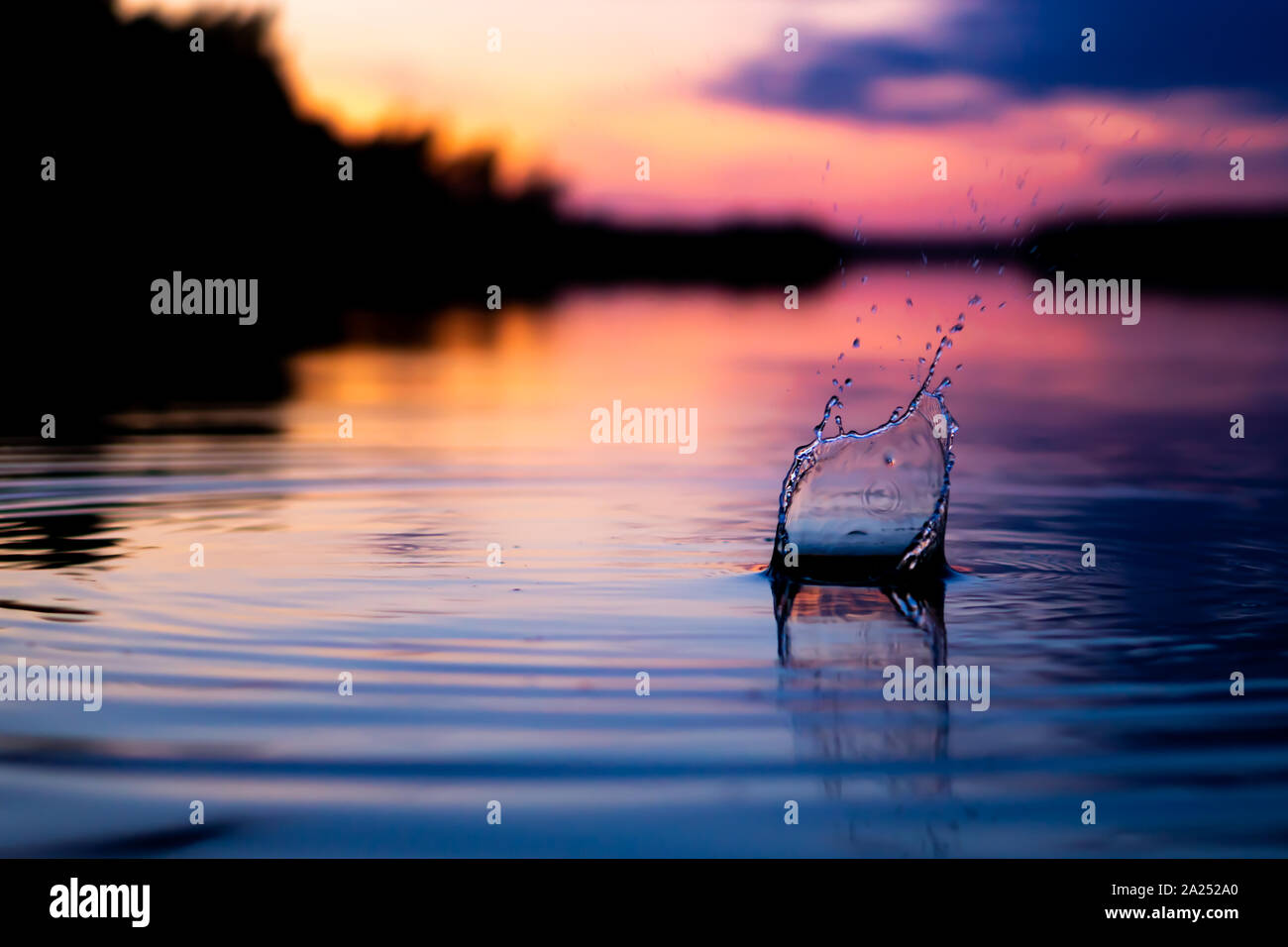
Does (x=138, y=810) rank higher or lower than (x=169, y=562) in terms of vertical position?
lower

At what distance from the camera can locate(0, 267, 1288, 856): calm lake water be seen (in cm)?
459

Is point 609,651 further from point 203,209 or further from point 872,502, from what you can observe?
point 203,209

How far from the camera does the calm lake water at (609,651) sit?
459cm

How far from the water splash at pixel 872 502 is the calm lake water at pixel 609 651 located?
0.31 m

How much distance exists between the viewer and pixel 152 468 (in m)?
12.7

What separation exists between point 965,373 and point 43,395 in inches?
493

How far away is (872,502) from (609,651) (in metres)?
3.04

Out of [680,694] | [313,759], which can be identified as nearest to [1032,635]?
[680,694]

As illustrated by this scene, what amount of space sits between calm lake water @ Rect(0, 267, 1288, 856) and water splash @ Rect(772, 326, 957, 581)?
0.31 metres

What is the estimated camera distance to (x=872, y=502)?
9266 millimetres

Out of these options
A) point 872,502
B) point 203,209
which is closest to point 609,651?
point 872,502

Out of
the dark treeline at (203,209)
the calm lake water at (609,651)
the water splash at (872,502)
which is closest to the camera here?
the calm lake water at (609,651)
